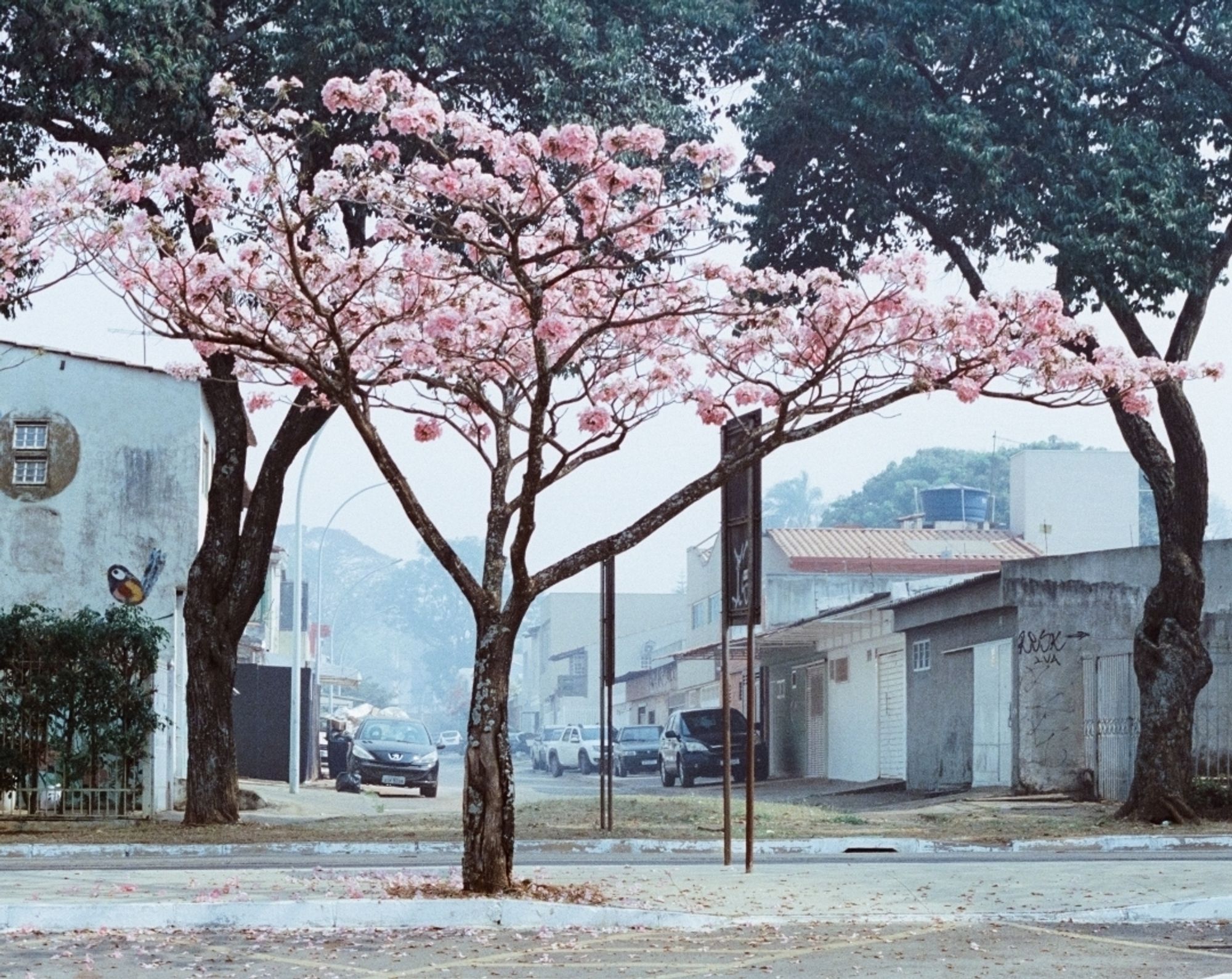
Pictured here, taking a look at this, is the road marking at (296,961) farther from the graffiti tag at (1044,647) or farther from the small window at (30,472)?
the graffiti tag at (1044,647)

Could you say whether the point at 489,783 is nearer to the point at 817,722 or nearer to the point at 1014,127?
the point at 1014,127

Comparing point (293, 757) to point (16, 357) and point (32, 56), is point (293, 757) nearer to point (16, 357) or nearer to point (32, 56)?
point (16, 357)

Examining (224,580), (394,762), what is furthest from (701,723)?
(224,580)

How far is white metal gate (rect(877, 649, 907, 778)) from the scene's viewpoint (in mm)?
37594

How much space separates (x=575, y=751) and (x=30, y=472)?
34.5 metres

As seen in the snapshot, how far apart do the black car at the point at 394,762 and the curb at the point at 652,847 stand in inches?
795

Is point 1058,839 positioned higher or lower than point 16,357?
lower

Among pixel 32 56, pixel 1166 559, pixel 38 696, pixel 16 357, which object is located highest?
pixel 32 56

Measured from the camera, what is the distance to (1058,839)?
19125mm

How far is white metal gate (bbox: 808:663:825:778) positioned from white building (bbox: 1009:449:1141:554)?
687 inches

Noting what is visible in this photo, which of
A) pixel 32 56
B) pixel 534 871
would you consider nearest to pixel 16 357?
pixel 32 56

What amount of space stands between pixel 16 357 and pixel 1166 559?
15628 millimetres

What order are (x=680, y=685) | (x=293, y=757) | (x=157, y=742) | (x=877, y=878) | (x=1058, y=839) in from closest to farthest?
1. (x=877, y=878)
2. (x=1058, y=839)
3. (x=157, y=742)
4. (x=293, y=757)
5. (x=680, y=685)

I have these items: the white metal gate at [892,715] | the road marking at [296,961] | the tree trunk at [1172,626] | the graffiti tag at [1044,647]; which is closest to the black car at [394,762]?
the white metal gate at [892,715]
